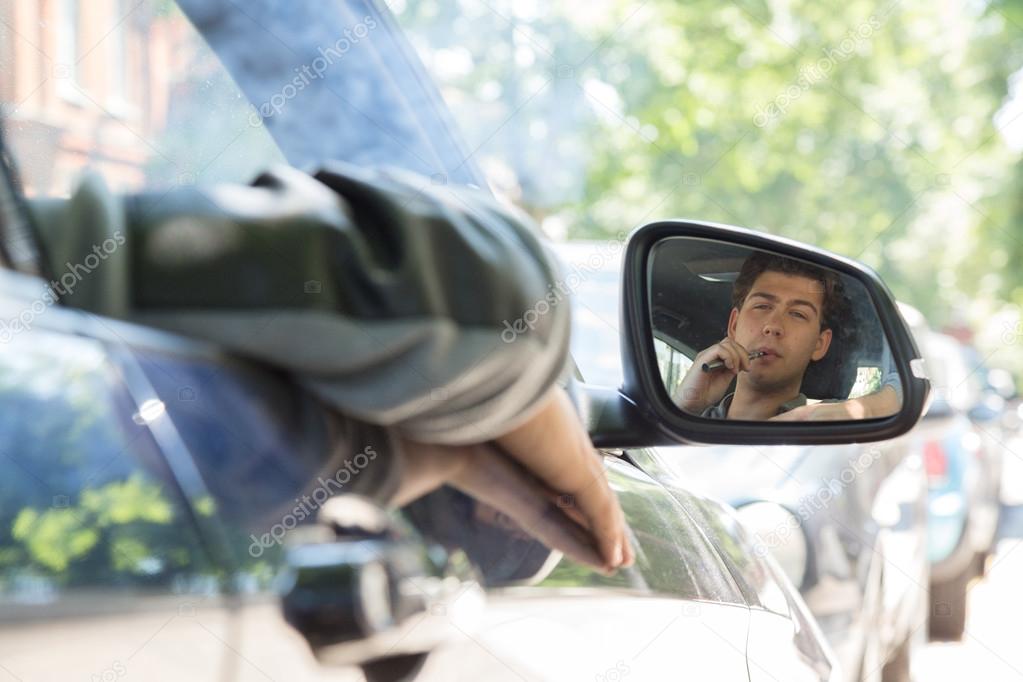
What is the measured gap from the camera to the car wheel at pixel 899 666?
4.72 metres

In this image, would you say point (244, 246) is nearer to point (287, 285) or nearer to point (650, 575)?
point (287, 285)

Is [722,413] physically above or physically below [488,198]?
below

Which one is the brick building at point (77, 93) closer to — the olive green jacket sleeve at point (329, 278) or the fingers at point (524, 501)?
the olive green jacket sleeve at point (329, 278)

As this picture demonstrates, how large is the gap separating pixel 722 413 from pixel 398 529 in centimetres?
67

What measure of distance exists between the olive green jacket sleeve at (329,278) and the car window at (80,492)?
7 cm

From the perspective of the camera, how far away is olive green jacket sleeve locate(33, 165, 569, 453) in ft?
2.91

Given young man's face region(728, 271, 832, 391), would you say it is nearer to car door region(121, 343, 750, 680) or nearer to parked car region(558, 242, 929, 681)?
car door region(121, 343, 750, 680)

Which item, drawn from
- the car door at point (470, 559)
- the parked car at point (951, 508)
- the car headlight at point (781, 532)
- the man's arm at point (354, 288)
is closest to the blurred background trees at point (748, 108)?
the parked car at point (951, 508)

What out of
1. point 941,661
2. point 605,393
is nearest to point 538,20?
point 941,661

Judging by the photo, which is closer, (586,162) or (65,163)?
(65,163)

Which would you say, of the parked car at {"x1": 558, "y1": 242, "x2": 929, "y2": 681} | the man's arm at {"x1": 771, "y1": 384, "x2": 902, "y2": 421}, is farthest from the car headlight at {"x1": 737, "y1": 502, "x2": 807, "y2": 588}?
the man's arm at {"x1": 771, "y1": 384, "x2": 902, "y2": 421}

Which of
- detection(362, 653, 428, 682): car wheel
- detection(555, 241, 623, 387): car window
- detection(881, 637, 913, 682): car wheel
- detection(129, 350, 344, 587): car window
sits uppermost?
detection(129, 350, 344, 587): car window

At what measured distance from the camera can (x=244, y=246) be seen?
2.94 ft

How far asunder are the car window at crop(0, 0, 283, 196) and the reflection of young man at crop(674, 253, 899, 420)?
26.8 inches
